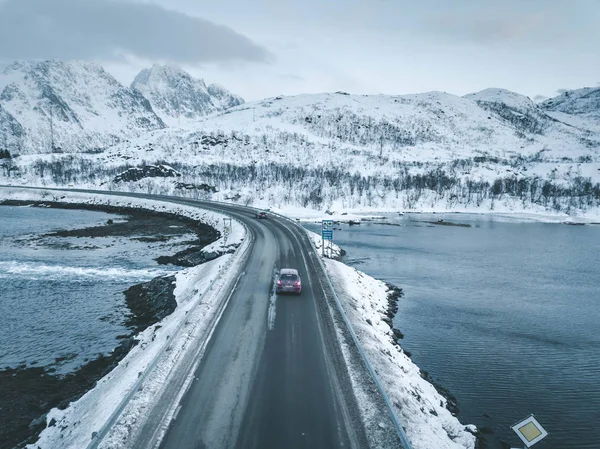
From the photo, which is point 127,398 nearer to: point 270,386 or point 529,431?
point 270,386

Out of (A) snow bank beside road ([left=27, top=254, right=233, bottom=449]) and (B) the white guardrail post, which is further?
(A) snow bank beside road ([left=27, top=254, right=233, bottom=449])

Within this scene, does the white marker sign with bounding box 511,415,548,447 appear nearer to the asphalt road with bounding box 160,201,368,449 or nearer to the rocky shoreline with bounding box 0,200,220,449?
the asphalt road with bounding box 160,201,368,449

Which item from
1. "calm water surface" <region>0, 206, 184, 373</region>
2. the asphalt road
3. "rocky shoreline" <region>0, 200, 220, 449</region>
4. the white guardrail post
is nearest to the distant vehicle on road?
the asphalt road

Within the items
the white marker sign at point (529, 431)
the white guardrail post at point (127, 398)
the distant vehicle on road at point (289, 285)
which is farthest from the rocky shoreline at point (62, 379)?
the white marker sign at point (529, 431)

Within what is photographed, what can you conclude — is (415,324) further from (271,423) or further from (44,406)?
(44,406)

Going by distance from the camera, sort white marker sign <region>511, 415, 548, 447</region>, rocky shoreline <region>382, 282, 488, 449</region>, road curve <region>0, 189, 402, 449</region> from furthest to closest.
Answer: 1. rocky shoreline <region>382, 282, 488, 449</region>
2. road curve <region>0, 189, 402, 449</region>
3. white marker sign <region>511, 415, 548, 447</region>

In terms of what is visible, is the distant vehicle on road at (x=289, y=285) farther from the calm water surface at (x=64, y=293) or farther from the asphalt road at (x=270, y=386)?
the calm water surface at (x=64, y=293)

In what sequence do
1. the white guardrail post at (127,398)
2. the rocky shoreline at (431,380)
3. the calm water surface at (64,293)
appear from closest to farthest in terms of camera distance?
the white guardrail post at (127,398) → the rocky shoreline at (431,380) → the calm water surface at (64,293)
